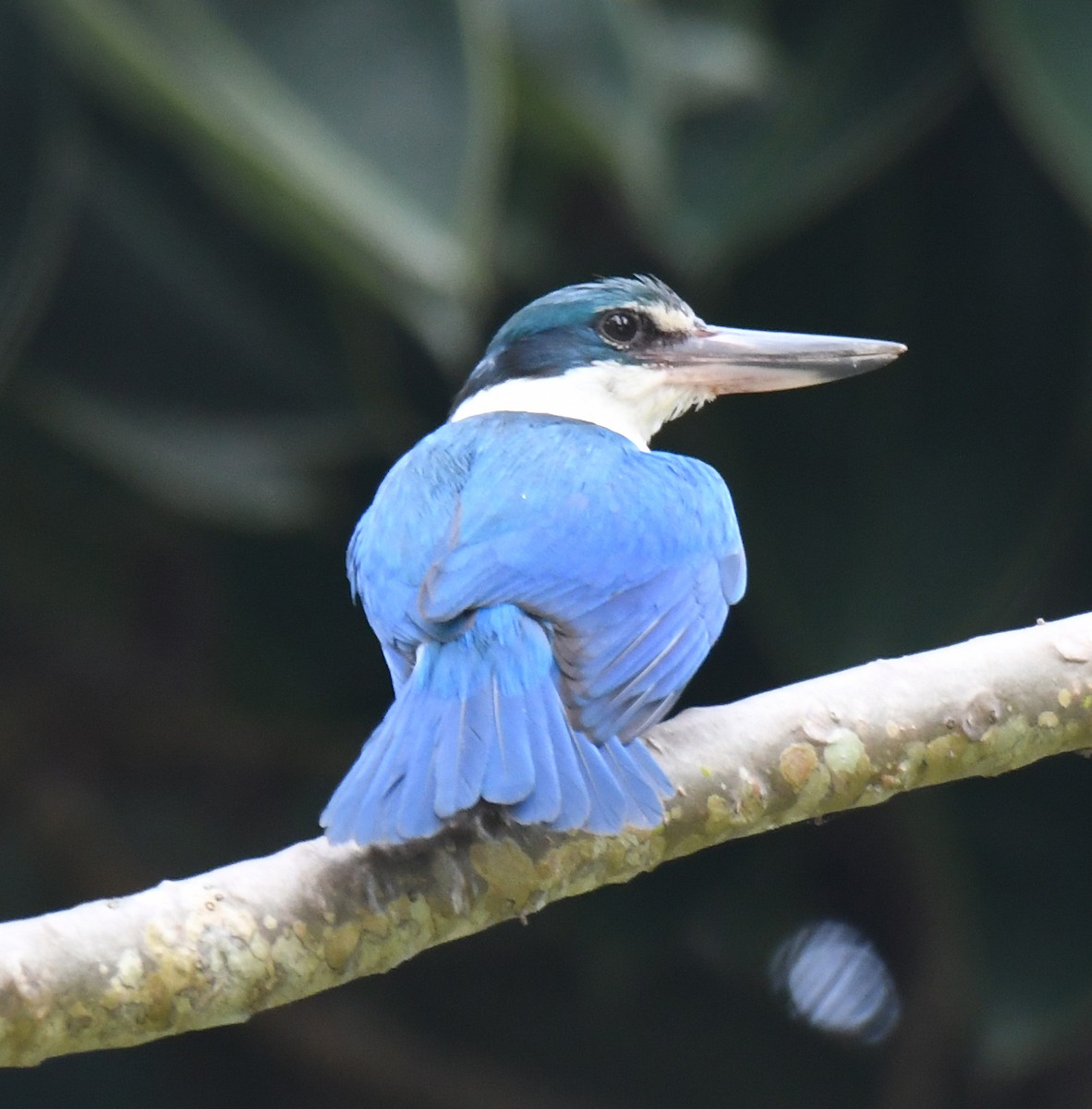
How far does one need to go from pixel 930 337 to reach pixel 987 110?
600 mm

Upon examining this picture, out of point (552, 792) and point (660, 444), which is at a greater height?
point (660, 444)

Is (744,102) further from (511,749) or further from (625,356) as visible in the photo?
(511,749)

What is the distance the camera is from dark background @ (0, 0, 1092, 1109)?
157 inches

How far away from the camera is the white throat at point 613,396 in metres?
3.87

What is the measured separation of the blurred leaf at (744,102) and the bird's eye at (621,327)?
241 millimetres

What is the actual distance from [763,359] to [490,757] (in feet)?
4.97

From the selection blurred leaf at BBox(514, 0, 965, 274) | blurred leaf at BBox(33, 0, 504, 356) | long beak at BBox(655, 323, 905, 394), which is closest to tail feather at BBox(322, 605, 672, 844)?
blurred leaf at BBox(33, 0, 504, 356)

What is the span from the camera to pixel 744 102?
441cm

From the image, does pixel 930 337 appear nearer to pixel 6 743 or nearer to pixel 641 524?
pixel 641 524

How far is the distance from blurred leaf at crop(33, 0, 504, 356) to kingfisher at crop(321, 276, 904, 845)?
278 mm

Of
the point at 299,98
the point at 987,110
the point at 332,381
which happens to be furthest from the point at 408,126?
the point at 987,110

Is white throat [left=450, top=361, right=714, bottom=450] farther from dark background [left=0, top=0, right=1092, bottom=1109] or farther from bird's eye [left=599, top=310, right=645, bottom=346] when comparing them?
dark background [left=0, top=0, right=1092, bottom=1109]

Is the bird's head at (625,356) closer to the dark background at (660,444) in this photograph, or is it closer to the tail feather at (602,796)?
the dark background at (660,444)

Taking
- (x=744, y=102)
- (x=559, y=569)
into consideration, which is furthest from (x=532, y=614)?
(x=744, y=102)
